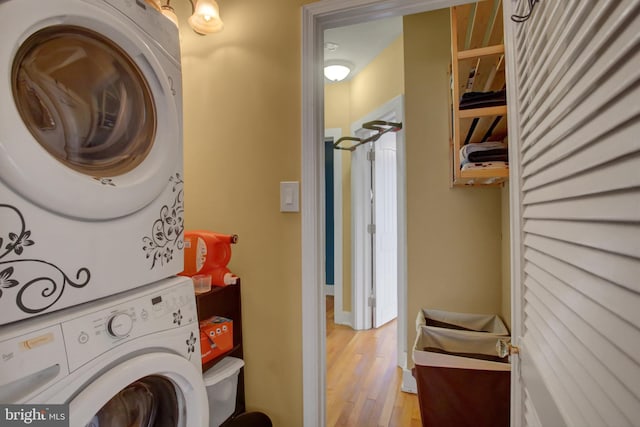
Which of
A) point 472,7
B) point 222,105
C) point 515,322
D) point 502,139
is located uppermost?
point 472,7

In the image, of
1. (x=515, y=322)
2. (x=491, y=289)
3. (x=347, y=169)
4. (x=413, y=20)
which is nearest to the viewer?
(x=515, y=322)

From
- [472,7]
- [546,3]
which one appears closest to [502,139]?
[472,7]

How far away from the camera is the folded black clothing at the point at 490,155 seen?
48.2 inches

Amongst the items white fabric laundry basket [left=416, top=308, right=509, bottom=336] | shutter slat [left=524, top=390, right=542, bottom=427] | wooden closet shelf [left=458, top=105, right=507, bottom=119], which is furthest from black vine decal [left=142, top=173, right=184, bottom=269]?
white fabric laundry basket [left=416, top=308, right=509, bottom=336]

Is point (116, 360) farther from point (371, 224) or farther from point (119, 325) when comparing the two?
point (371, 224)

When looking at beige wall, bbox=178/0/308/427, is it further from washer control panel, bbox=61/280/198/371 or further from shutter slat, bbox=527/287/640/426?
shutter slat, bbox=527/287/640/426

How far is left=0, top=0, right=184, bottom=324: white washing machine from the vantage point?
49 centimetres

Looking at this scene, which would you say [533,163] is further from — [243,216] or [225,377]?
[225,377]

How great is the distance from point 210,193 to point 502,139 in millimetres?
1496

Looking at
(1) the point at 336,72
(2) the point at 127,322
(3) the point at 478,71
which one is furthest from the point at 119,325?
(1) the point at 336,72

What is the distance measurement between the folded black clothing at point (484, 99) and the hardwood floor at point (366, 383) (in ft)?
5.54

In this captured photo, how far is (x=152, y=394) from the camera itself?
2.50ft

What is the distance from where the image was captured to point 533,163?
2.43ft

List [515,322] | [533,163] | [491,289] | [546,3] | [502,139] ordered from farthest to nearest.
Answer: [491,289] < [502,139] < [515,322] < [533,163] < [546,3]
